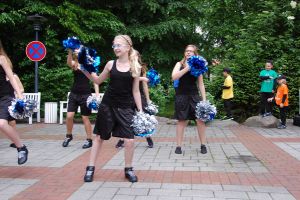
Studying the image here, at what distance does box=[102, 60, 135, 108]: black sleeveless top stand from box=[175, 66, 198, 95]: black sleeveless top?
217 cm

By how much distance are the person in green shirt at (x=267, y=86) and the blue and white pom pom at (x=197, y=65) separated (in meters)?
6.18

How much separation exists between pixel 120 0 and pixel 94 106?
12.5m

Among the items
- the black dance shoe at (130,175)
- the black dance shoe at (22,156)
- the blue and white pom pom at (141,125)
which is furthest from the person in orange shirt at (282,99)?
the black dance shoe at (22,156)

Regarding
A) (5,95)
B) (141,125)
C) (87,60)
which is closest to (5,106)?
(5,95)

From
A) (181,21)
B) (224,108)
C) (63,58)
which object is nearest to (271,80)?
(224,108)

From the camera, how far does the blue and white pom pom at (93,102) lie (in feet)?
25.2

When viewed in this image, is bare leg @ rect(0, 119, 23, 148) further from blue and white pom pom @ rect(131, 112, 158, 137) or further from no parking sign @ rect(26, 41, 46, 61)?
no parking sign @ rect(26, 41, 46, 61)

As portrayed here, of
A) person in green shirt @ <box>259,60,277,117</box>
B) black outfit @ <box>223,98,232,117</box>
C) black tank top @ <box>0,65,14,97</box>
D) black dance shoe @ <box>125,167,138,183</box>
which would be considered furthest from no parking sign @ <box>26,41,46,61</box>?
black dance shoe @ <box>125,167,138,183</box>

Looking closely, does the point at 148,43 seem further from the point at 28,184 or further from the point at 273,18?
the point at 28,184

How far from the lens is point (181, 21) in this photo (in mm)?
18641

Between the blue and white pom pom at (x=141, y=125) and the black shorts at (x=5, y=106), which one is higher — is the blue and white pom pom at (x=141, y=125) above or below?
below

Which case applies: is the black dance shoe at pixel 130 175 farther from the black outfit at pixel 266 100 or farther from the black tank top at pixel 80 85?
the black outfit at pixel 266 100

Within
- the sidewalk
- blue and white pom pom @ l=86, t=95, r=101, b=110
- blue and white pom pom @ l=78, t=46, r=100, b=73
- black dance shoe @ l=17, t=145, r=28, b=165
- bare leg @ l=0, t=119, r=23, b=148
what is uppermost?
blue and white pom pom @ l=78, t=46, r=100, b=73

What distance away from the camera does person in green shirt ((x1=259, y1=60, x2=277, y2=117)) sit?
1319 centimetres
